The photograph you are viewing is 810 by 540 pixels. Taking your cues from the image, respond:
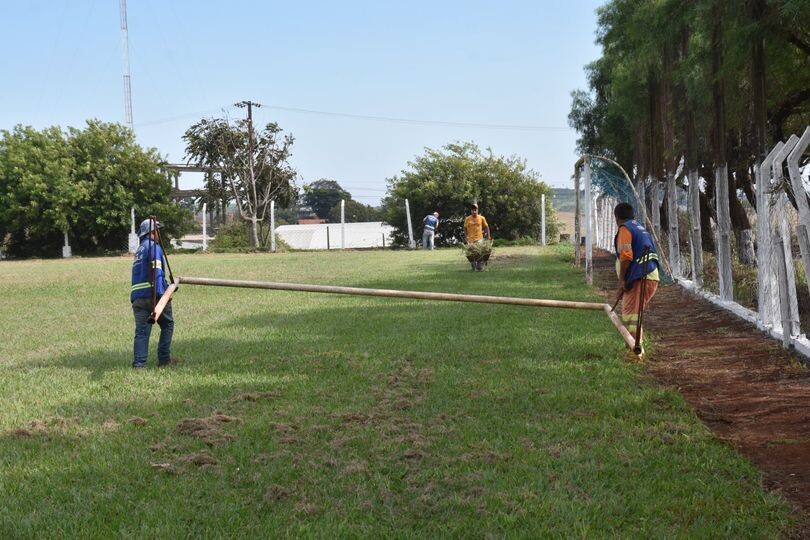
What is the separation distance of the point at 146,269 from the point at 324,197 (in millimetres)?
96546

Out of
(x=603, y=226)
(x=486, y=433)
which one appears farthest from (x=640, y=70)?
(x=603, y=226)

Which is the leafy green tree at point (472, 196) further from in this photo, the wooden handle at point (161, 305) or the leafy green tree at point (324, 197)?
the leafy green tree at point (324, 197)

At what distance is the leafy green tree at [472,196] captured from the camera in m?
45.1

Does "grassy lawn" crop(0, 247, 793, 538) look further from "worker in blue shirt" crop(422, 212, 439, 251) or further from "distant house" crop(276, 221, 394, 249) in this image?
"distant house" crop(276, 221, 394, 249)

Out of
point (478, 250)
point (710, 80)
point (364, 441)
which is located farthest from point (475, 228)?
point (364, 441)

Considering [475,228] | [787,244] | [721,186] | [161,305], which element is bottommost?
[161,305]

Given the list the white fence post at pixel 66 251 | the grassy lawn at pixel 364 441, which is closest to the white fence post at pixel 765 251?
the grassy lawn at pixel 364 441

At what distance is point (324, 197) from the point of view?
10444 cm

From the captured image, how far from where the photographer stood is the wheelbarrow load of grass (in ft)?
70.1

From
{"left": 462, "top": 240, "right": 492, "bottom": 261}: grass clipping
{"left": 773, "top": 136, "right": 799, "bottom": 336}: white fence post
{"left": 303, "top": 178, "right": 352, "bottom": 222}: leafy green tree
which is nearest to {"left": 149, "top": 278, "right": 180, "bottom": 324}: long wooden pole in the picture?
{"left": 773, "top": 136, "right": 799, "bottom": 336}: white fence post

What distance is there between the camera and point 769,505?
14.0ft

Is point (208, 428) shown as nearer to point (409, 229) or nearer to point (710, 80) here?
point (710, 80)

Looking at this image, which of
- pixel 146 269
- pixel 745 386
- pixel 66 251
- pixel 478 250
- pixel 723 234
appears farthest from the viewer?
pixel 66 251

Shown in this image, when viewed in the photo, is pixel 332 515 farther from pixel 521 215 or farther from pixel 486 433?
pixel 521 215
